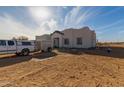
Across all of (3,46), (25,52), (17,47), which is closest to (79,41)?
(25,52)

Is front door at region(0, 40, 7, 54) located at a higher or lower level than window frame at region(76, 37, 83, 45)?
lower

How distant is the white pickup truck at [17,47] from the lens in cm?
1350

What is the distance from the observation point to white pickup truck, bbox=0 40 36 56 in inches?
531

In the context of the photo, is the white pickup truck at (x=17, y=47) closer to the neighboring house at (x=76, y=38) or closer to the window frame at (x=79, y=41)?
the neighboring house at (x=76, y=38)

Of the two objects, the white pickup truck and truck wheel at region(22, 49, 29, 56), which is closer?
the white pickup truck

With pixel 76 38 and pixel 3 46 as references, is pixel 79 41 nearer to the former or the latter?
pixel 76 38

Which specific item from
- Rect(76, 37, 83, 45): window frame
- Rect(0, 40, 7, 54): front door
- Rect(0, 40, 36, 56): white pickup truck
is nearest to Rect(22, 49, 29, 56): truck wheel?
Rect(0, 40, 36, 56): white pickup truck

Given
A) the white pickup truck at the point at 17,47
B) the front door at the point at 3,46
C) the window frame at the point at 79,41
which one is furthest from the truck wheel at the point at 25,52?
the window frame at the point at 79,41

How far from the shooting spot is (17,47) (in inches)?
574

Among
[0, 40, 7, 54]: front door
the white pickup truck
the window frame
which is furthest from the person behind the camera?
the window frame

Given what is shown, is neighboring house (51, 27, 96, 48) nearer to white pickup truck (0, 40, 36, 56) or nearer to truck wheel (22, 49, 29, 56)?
white pickup truck (0, 40, 36, 56)

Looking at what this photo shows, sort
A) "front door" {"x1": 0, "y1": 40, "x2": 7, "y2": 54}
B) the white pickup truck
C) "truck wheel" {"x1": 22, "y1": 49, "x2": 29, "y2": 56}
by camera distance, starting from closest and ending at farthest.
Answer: "front door" {"x1": 0, "y1": 40, "x2": 7, "y2": 54} < the white pickup truck < "truck wheel" {"x1": 22, "y1": 49, "x2": 29, "y2": 56}
